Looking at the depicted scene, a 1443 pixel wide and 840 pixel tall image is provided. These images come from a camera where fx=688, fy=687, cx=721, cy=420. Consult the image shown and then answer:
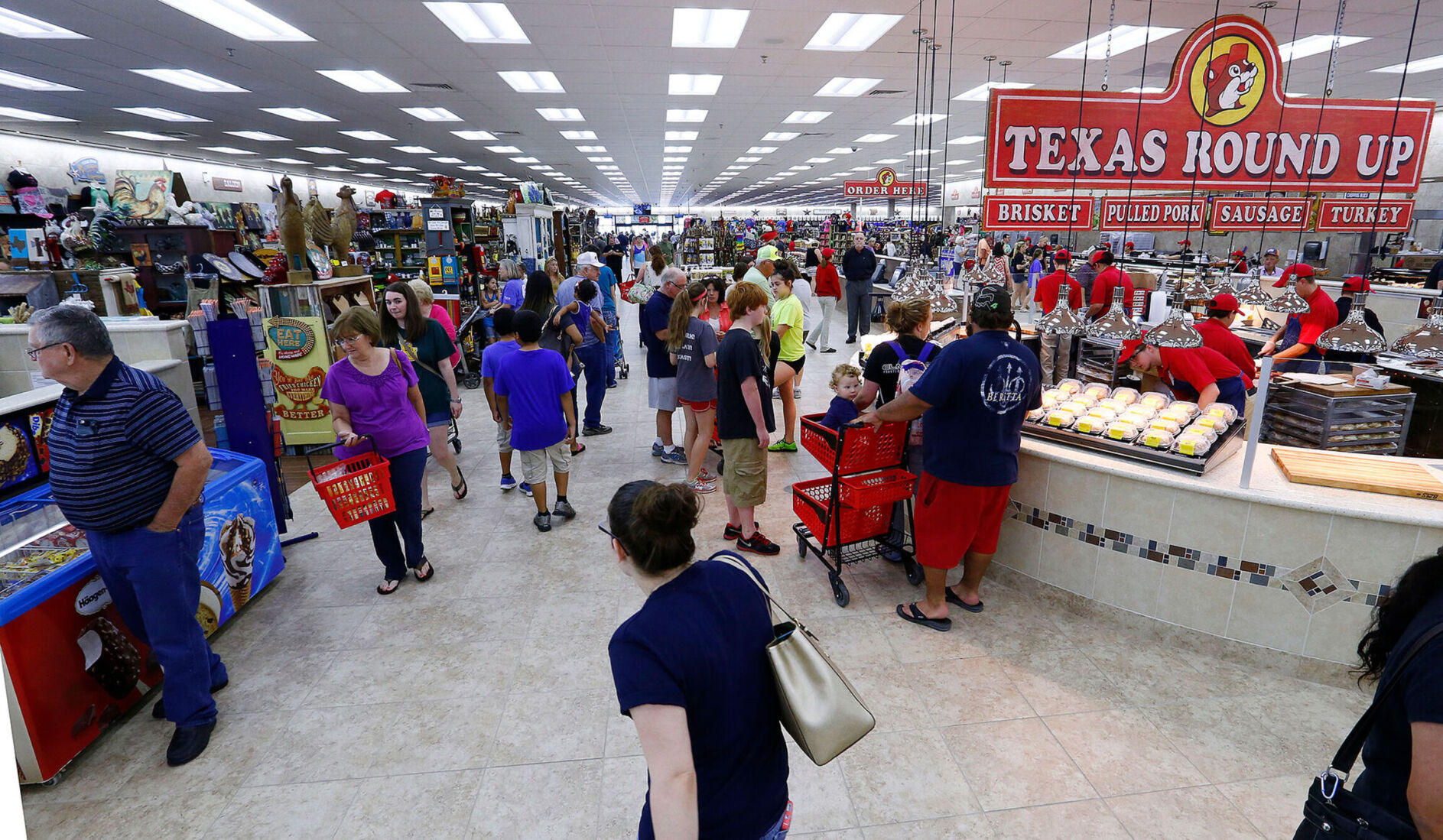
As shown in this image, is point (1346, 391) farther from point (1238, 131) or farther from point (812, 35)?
point (812, 35)

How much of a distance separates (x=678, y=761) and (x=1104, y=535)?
2.98 m

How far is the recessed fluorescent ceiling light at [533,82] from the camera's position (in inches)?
316

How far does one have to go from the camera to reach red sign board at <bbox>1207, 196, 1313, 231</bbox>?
453cm

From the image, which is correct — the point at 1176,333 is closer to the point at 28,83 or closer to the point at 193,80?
the point at 193,80

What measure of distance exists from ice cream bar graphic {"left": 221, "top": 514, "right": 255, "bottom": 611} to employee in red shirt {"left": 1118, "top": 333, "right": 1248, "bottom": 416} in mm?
5245

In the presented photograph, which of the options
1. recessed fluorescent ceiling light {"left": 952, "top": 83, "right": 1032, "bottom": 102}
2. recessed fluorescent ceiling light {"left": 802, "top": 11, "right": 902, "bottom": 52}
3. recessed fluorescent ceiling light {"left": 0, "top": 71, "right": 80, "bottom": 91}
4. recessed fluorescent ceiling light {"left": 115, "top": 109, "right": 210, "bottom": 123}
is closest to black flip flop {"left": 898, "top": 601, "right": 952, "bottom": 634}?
recessed fluorescent ceiling light {"left": 802, "top": 11, "right": 902, "bottom": 52}

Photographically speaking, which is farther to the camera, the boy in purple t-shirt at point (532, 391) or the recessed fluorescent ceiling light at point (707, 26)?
the recessed fluorescent ceiling light at point (707, 26)

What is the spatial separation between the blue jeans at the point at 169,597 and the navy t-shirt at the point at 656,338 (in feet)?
11.4

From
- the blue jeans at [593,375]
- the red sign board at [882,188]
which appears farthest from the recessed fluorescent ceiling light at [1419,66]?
the blue jeans at [593,375]

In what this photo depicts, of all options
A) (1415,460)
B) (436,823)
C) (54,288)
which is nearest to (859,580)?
(436,823)

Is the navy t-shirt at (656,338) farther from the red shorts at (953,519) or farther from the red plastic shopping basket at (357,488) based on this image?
the red shorts at (953,519)

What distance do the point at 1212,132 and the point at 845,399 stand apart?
9.38 feet

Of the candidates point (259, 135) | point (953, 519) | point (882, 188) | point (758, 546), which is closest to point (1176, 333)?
point (953, 519)

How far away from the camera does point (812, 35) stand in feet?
21.6
